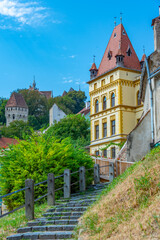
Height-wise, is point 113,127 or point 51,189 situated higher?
point 113,127

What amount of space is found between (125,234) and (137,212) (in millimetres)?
872

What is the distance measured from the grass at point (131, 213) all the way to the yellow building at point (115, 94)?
33.3m

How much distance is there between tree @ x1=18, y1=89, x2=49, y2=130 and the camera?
114 m

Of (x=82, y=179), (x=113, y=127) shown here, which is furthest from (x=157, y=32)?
(x=113, y=127)

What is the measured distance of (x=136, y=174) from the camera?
1020 centimetres

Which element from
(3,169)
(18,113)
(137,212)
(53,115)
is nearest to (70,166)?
(3,169)

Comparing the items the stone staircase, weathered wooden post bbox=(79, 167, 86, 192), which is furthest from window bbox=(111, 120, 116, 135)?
the stone staircase

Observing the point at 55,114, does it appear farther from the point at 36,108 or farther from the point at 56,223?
the point at 56,223

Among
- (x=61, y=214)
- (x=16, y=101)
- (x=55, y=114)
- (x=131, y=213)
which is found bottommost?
(x=61, y=214)

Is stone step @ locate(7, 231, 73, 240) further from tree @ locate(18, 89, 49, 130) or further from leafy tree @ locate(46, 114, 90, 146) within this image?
tree @ locate(18, 89, 49, 130)

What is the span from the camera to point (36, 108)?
396 feet

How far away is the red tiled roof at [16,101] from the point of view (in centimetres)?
12025

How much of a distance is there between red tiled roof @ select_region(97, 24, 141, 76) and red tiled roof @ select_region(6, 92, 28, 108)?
72.5 meters

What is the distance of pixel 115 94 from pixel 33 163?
104 ft
